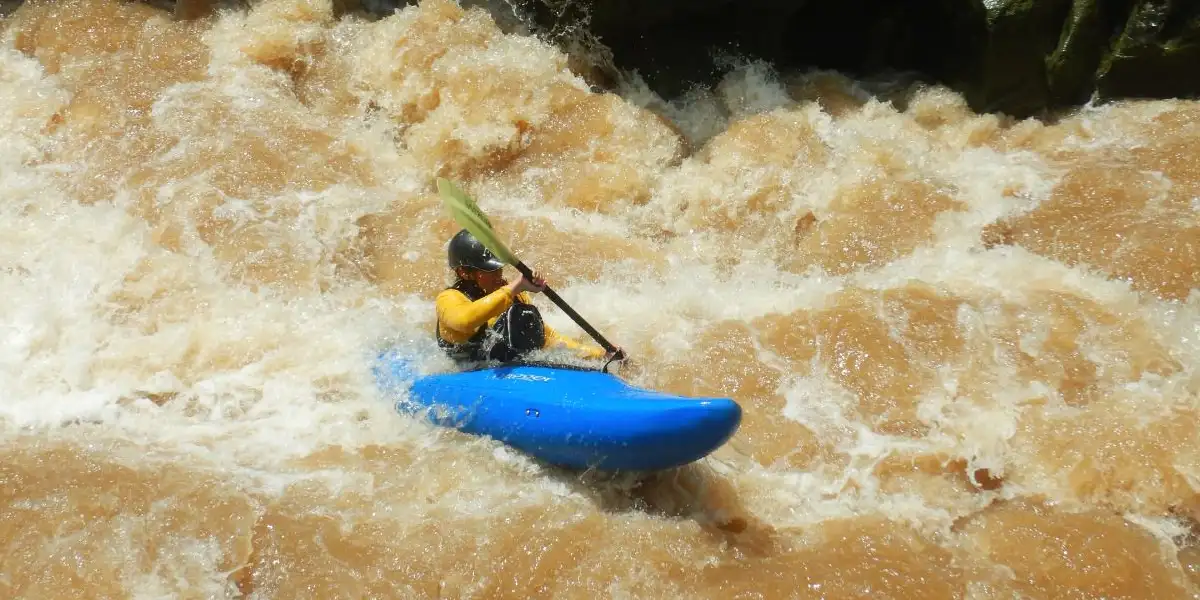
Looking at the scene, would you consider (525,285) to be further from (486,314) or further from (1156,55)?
(1156,55)

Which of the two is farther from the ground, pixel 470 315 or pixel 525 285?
pixel 525 285

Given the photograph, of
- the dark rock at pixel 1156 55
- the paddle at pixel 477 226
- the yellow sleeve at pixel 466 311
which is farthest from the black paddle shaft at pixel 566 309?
the dark rock at pixel 1156 55

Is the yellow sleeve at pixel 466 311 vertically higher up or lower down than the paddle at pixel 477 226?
lower down

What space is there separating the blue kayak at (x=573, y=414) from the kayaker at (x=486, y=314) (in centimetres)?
11

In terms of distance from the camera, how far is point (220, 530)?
121 inches

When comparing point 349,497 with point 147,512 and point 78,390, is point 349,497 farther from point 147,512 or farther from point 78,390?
point 78,390

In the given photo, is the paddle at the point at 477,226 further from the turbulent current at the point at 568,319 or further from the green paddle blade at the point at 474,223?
the turbulent current at the point at 568,319

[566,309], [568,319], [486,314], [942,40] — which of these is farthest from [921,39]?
[486,314]

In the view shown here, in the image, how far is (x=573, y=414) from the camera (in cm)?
320

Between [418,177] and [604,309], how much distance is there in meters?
1.79

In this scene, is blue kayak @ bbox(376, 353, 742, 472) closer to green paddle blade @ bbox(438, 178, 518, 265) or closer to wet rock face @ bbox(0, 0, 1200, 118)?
green paddle blade @ bbox(438, 178, 518, 265)

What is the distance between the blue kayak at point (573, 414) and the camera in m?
2.94

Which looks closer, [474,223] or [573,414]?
[573,414]

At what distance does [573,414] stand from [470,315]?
0.59 metres
